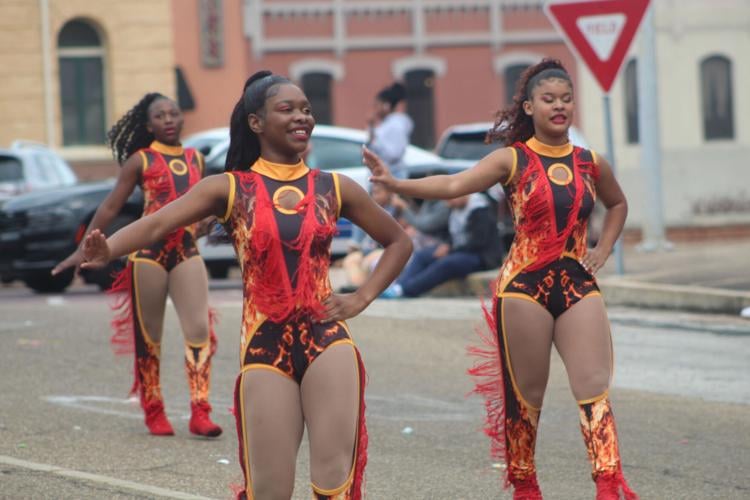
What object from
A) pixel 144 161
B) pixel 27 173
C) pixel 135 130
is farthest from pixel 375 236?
pixel 27 173

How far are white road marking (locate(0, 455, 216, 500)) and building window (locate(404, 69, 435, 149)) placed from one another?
116 feet

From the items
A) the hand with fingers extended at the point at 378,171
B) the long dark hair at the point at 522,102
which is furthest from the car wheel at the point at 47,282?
the hand with fingers extended at the point at 378,171

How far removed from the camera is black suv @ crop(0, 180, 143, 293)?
18.3 m

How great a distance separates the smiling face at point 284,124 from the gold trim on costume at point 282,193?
5.0 inches

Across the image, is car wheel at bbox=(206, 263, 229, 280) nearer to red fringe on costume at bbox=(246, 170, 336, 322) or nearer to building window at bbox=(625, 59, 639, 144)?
red fringe on costume at bbox=(246, 170, 336, 322)

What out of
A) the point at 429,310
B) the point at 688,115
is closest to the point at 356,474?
the point at 429,310

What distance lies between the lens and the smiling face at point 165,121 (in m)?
9.40

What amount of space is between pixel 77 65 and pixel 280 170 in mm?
33616

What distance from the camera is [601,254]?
718cm

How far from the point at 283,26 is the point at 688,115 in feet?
33.9

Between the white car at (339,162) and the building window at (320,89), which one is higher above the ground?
the building window at (320,89)

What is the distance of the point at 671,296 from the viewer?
14.4 metres

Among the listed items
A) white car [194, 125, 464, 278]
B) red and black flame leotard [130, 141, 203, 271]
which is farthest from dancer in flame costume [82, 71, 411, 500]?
white car [194, 125, 464, 278]

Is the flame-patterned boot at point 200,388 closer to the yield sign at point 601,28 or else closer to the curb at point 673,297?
the curb at point 673,297
